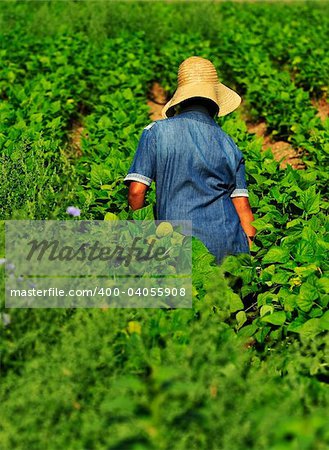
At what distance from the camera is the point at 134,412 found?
1.96 meters

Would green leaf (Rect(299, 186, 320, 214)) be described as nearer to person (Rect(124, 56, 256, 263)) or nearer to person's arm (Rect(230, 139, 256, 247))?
person's arm (Rect(230, 139, 256, 247))

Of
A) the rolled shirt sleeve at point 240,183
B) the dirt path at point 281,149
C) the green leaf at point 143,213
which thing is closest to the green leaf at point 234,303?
the green leaf at point 143,213

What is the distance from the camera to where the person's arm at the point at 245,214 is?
12.9 ft

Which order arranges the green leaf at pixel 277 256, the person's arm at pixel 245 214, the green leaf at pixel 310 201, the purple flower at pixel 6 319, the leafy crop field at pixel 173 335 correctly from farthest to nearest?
the green leaf at pixel 310 201
the person's arm at pixel 245 214
the green leaf at pixel 277 256
the purple flower at pixel 6 319
the leafy crop field at pixel 173 335

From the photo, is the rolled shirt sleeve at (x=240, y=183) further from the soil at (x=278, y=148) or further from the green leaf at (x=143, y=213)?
the soil at (x=278, y=148)

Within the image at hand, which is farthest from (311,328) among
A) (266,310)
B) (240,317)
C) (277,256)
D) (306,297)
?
(277,256)

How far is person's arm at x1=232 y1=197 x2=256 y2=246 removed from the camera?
12.9ft

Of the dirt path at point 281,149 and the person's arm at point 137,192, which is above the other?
the dirt path at point 281,149

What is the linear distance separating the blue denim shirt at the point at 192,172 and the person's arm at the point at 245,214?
0.44 ft

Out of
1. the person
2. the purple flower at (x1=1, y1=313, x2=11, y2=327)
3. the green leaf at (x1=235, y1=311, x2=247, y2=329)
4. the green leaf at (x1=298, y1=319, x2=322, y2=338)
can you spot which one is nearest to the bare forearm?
the person

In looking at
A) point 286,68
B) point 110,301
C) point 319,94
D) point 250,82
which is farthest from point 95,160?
point 286,68

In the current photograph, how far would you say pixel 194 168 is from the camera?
12.2 ft

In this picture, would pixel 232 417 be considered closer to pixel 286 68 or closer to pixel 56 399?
pixel 56 399

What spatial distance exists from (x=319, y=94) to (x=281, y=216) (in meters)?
6.76
